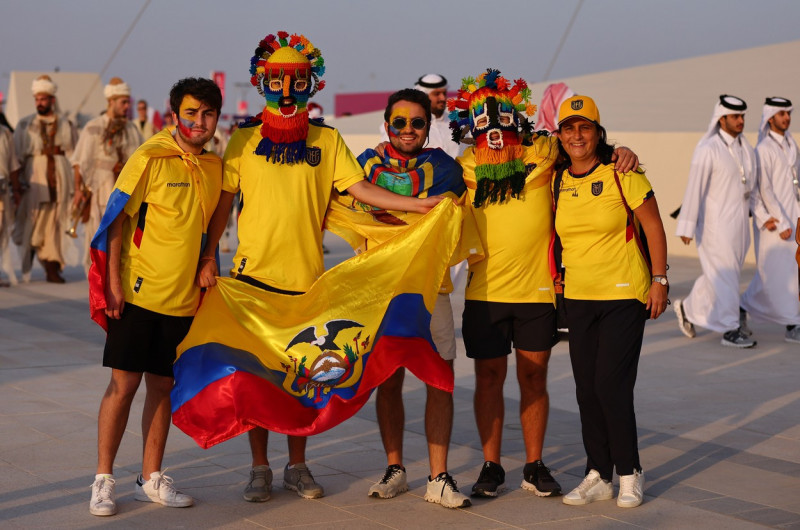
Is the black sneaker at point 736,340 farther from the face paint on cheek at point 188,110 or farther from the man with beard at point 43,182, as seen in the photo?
the man with beard at point 43,182

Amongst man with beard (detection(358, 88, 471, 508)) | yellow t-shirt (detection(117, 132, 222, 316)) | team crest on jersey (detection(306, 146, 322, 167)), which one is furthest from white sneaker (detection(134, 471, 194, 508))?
team crest on jersey (detection(306, 146, 322, 167))

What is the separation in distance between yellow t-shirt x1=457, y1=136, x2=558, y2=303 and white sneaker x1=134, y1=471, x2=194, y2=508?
1842mm

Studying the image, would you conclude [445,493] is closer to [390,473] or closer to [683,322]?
[390,473]

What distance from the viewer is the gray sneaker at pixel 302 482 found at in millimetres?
6699

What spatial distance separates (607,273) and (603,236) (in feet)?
0.62

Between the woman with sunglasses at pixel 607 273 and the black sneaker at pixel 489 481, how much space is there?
0.38m

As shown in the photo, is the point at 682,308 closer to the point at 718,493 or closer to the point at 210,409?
the point at 718,493

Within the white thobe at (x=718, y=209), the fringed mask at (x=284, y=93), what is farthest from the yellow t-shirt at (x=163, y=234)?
the white thobe at (x=718, y=209)

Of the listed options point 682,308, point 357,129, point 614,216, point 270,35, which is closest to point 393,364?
point 614,216

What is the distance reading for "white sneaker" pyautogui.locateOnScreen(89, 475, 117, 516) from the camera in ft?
20.7

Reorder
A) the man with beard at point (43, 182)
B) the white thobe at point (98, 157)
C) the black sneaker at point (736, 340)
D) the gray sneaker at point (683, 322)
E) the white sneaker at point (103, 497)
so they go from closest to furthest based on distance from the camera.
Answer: the white sneaker at point (103, 497)
the black sneaker at point (736, 340)
the gray sneaker at point (683, 322)
the white thobe at point (98, 157)
the man with beard at point (43, 182)

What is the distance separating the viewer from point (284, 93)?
6688mm

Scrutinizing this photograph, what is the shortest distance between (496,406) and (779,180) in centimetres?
692

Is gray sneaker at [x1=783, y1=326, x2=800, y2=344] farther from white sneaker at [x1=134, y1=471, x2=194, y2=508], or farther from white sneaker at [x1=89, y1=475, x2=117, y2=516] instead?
white sneaker at [x1=89, y1=475, x2=117, y2=516]
